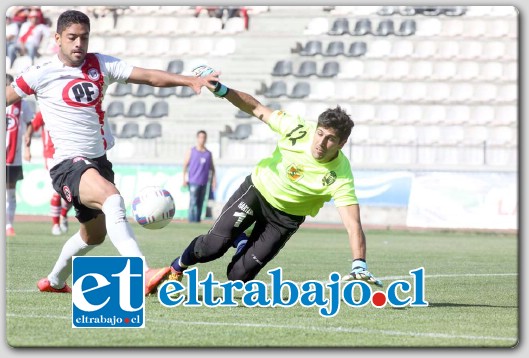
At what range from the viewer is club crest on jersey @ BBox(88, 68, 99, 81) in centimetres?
904

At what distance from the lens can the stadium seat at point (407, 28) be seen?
31.7 meters

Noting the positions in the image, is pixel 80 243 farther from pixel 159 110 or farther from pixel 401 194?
pixel 159 110

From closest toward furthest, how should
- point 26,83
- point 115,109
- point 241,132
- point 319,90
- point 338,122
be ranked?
point 338,122
point 26,83
point 241,132
point 319,90
point 115,109

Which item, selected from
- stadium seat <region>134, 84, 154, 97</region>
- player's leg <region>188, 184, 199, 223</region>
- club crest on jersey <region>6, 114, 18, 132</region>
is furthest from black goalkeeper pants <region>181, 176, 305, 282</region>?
stadium seat <region>134, 84, 154, 97</region>

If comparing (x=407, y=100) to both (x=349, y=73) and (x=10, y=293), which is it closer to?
(x=349, y=73)

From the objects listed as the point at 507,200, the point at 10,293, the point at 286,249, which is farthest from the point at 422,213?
the point at 10,293

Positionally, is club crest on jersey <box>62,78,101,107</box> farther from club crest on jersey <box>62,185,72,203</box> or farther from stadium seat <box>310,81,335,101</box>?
stadium seat <box>310,81,335,101</box>

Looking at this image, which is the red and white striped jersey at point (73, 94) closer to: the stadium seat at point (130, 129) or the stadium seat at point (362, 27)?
the stadium seat at point (130, 129)

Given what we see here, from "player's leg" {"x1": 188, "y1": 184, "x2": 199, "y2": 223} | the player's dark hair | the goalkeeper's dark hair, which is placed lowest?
"player's leg" {"x1": 188, "y1": 184, "x2": 199, "y2": 223}

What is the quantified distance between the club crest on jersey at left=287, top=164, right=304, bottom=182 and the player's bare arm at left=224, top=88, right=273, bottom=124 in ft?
1.49

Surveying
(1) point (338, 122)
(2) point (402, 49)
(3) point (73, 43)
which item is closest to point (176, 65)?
(2) point (402, 49)

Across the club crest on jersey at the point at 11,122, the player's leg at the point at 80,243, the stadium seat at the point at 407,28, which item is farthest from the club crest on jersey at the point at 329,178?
the stadium seat at the point at 407,28

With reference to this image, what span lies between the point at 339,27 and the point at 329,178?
23.6 metres

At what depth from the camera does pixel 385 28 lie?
31.8 m
